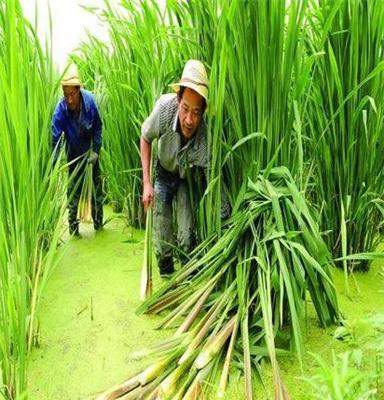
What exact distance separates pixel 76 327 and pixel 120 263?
580 millimetres

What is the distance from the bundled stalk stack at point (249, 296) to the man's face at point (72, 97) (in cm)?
122

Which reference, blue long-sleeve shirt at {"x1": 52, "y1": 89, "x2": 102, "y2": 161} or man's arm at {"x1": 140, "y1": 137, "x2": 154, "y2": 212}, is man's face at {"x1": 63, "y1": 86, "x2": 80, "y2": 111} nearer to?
blue long-sleeve shirt at {"x1": 52, "y1": 89, "x2": 102, "y2": 161}

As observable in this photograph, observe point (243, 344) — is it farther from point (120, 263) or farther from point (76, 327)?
point (120, 263)

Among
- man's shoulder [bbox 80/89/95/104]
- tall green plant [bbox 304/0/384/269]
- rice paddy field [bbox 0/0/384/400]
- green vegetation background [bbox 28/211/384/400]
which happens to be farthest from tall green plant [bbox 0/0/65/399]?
man's shoulder [bbox 80/89/95/104]

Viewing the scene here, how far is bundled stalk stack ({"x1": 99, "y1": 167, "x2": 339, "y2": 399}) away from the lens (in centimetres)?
136

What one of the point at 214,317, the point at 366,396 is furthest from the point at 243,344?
the point at 366,396

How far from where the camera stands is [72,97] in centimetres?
254

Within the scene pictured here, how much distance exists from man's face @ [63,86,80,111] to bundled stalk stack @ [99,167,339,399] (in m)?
1.22

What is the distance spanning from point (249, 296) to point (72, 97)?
147cm

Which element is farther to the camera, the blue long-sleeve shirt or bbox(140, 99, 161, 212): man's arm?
the blue long-sleeve shirt

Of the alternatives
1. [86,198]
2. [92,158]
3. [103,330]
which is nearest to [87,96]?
[92,158]

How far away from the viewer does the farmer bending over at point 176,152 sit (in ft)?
5.60

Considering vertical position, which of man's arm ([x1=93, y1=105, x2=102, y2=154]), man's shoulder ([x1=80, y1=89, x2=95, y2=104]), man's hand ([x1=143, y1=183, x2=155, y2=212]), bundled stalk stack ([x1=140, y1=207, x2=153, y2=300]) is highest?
man's shoulder ([x1=80, y1=89, x2=95, y2=104])

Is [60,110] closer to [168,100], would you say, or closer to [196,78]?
[168,100]
